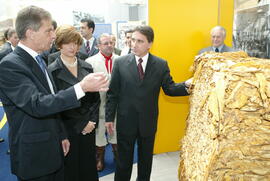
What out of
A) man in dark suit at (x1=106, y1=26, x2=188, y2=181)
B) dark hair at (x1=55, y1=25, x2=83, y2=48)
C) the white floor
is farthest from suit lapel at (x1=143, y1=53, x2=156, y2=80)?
the white floor

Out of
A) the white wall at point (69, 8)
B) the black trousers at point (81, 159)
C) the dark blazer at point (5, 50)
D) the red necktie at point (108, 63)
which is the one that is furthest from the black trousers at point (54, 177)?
the white wall at point (69, 8)

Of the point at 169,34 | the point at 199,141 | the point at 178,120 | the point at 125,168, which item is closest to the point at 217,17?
the point at 169,34

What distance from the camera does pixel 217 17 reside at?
4.39 meters

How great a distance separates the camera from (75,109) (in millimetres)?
2715

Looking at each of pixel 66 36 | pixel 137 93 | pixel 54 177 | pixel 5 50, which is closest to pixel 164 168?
pixel 137 93

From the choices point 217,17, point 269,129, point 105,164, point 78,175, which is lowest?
point 105,164

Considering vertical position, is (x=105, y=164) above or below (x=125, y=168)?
below

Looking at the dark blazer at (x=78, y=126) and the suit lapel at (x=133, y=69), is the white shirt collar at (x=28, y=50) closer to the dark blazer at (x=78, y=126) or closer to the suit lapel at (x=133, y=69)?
the dark blazer at (x=78, y=126)

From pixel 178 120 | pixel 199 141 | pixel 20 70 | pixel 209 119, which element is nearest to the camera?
pixel 209 119

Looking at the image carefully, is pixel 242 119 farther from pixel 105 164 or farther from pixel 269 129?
pixel 105 164

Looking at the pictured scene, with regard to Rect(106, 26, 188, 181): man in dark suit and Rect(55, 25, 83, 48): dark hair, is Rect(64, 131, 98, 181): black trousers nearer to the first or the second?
Rect(106, 26, 188, 181): man in dark suit

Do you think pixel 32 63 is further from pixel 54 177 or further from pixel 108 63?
pixel 108 63

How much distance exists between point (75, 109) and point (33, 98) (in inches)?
40.6

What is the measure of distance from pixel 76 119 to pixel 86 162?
56 centimetres
